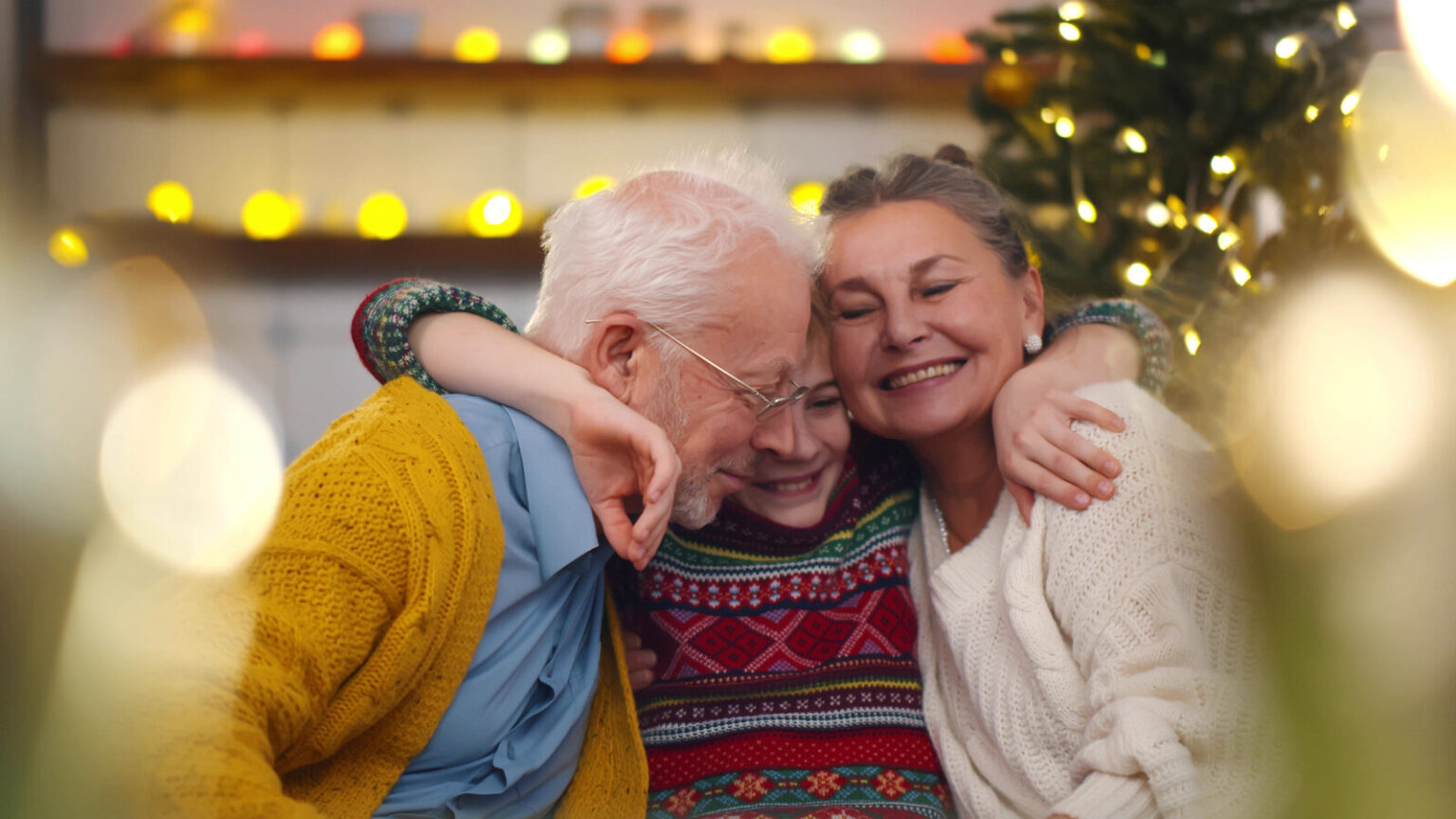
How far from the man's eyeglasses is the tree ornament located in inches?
65.6

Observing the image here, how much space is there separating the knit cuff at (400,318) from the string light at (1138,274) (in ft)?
5.73

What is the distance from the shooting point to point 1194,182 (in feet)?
8.20

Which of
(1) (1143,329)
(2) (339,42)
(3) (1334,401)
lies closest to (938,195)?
(1) (1143,329)

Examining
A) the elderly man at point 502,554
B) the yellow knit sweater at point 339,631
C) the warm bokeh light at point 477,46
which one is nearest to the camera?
the yellow knit sweater at point 339,631

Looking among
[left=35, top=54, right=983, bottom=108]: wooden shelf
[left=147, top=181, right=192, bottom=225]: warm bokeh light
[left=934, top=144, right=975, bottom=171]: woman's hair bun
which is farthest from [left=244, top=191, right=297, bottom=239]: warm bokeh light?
[left=934, top=144, right=975, bottom=171]: woman's hair bun

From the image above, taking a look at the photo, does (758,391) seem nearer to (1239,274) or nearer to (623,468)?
(623,468)

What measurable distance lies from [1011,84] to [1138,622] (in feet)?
6.25

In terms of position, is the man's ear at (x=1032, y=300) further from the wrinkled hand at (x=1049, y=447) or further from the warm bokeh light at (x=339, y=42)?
the warm bokeh light at (x=339, y=42)

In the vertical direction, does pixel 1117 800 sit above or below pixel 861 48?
below

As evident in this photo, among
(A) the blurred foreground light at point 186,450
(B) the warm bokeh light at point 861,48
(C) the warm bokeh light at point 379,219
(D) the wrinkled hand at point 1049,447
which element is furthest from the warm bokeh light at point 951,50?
(D) the wrinkled hand at point 1049,447

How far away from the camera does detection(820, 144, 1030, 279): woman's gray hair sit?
57.0 inches

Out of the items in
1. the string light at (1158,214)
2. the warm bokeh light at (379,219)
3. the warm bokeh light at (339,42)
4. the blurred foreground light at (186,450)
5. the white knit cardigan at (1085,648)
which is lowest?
the blurred foreground light at (186,450)

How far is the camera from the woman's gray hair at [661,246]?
4.01 feet

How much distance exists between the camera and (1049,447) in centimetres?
125
